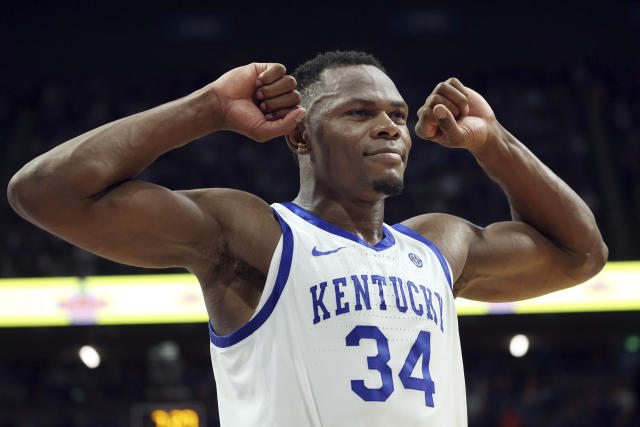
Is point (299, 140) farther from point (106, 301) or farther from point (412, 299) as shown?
point (106, 301)

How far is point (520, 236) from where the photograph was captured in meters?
3.38

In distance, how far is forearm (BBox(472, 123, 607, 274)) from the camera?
331 cm

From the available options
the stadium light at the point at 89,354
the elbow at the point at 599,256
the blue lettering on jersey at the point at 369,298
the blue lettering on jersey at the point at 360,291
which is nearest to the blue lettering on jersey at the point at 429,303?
the blue lettering on jersey at the point at 369,298

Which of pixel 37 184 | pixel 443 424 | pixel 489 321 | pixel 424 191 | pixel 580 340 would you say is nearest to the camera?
pixel 37 184

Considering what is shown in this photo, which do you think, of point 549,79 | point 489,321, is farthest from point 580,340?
point 549,79

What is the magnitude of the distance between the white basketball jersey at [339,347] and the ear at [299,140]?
1.19 feet

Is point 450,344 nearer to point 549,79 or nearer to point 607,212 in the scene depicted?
point 607,212

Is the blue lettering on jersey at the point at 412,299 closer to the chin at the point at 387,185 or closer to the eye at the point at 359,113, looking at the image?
the chin at the point at 387,185

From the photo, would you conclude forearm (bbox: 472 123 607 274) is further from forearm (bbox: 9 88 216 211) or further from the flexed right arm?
forearm (bbox: 9 88 216 211)

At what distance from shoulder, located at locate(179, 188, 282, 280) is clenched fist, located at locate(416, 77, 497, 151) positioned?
0.66 metres

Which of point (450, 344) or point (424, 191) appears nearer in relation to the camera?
point (450, 344)

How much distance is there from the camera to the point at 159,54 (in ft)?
49.3

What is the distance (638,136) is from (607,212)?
2123 mm

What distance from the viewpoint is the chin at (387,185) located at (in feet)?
9.55
